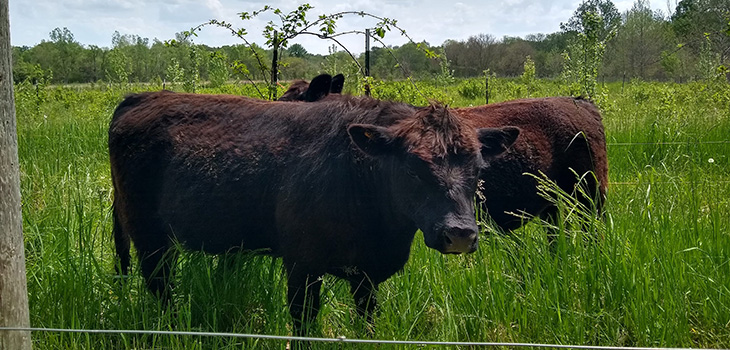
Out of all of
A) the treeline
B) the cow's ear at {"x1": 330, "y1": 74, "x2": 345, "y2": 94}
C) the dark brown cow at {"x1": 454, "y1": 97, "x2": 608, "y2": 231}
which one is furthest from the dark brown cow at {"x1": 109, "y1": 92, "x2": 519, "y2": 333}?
the treeline

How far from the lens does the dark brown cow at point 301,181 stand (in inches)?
129

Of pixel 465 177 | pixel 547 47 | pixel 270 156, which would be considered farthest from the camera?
pixel 547 47

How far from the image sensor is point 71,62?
240 ft

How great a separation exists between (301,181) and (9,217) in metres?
1.53

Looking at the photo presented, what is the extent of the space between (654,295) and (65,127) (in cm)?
1054

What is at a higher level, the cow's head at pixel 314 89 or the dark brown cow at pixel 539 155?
the cow's head at pixel 314 89

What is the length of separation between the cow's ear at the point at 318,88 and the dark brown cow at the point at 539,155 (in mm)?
1688

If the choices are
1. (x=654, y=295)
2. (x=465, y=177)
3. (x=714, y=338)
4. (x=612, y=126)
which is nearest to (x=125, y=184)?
(x=465, y=177)

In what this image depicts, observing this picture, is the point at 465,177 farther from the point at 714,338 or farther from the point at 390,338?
the point at 714,338

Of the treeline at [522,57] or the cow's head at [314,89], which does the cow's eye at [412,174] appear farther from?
the treeline at [522,57]

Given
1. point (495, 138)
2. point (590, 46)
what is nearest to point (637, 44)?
point (590, 46)

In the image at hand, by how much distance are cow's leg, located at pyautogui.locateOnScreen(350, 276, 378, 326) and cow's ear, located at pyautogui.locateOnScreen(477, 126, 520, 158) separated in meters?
1.10

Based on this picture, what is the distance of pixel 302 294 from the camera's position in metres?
3.58

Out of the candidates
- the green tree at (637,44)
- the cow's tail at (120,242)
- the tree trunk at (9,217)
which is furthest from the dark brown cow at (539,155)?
the green tree at (637,44)
